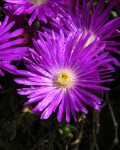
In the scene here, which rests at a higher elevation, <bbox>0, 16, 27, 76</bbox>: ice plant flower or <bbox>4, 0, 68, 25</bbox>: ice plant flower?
<bbox>4, 0, 68, 25</bbox>: ice plant flower

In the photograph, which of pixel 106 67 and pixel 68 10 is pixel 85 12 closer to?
pixel 68 10

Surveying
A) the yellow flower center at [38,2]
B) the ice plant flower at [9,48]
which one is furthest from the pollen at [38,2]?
the ice plant flower at [9,48]

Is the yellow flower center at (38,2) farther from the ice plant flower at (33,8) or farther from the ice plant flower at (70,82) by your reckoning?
the ice plant flower at (70,82)

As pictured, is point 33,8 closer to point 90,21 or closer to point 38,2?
point 38,2

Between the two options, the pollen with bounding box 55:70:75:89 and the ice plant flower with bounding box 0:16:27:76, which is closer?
the ice plant flower with bounding box 0:16:27:76

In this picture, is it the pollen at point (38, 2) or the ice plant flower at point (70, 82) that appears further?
the pollen at point (38, 2)

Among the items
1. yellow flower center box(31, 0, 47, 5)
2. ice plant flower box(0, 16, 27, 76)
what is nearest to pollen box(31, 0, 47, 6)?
yellow flower center box(31, 0, 47, 5)

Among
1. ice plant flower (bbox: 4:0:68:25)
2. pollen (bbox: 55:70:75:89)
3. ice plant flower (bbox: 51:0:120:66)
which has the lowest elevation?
pollen (bbox: 55:70:75:89)

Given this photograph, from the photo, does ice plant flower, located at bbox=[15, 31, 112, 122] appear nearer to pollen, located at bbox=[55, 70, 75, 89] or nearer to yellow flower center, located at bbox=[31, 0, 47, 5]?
pollen, located at bbox=[55, 70, 75, 89]
